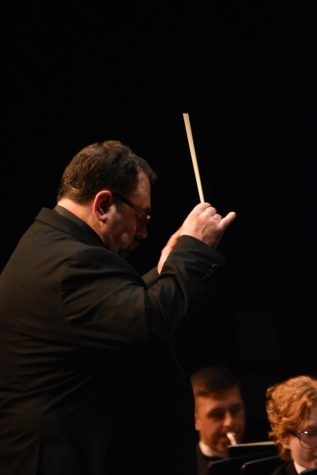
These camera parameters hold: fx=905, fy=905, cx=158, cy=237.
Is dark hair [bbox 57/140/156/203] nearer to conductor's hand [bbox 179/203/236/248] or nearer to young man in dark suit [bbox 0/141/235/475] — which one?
young man in dark suit [bbox 0/141/235/475]

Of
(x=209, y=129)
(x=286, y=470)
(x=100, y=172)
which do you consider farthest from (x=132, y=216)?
(x=209, y=129)

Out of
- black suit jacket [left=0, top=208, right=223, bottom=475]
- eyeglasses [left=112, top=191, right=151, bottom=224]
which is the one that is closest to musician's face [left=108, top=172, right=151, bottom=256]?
eyeglasses [left=112, top=191, right=151, bottom=224]

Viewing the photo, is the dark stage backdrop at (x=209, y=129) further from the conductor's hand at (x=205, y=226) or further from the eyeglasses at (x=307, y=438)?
the conductor's hand at (x=205, y=226)

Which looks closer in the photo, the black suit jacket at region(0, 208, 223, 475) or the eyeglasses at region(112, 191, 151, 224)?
the black suit jacket at region(0, 208, 223, 475)

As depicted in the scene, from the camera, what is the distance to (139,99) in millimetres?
4098

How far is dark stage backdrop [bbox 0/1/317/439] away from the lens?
3.96m

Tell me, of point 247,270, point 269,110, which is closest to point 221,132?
point 269,110

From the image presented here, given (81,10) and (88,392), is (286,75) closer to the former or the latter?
(81,10)

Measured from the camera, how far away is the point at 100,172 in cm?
207

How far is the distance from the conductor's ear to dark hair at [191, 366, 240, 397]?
171cm

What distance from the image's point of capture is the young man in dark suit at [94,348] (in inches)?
73.9

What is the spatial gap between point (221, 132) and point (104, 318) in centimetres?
259

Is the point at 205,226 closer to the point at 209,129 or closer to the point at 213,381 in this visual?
the point at 213,381

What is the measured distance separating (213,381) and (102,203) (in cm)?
173
